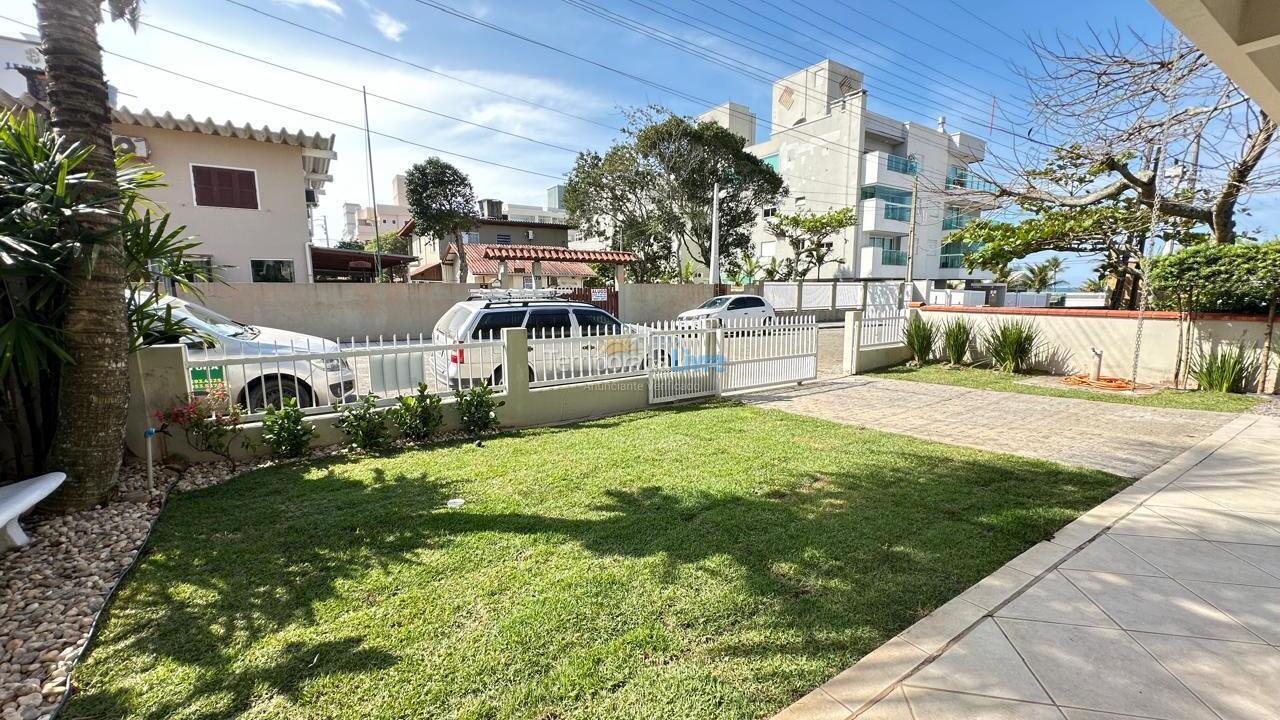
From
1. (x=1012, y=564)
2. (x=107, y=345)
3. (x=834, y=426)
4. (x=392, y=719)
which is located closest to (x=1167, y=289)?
(x=834, y=426)

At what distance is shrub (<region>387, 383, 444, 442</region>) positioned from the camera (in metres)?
5.59

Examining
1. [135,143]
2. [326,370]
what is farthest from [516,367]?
[135,143]

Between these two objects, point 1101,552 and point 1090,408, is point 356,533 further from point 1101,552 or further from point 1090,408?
point 1090,408

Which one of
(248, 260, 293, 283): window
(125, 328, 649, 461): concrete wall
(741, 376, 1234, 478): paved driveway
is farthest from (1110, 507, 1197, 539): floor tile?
(248, 260, 293, 283): window

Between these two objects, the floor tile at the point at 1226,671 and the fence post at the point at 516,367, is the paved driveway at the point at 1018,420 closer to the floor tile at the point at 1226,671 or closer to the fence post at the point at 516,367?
the floor tile at the point at 1226,671

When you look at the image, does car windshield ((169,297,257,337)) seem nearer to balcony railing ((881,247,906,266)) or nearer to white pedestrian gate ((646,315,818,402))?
white pedestrian gate ((646,315,818,402))

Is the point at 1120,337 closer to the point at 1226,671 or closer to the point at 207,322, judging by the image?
the point at 1226,671

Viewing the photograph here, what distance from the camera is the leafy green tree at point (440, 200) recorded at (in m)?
28.5

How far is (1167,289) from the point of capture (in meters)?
8.43

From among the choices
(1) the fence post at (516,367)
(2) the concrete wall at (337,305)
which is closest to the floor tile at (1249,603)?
(1) the fence post at (516,367)

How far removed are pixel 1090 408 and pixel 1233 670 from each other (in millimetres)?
6455

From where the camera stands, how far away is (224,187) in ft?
48.3

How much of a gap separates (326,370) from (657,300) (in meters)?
15.9

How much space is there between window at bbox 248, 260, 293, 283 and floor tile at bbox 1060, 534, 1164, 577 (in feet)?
62.5
